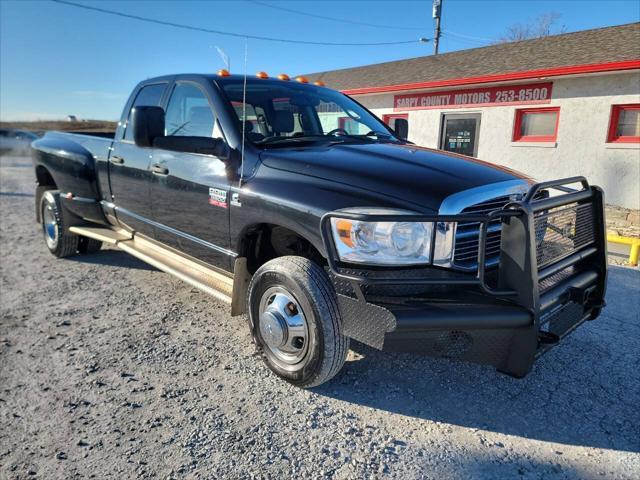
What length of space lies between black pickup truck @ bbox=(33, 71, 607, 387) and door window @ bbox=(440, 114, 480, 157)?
8836mm

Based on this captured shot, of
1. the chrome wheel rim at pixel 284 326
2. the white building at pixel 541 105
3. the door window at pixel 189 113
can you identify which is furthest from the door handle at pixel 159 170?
the white building at pixel 541 105

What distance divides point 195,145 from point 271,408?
1772 millimetres

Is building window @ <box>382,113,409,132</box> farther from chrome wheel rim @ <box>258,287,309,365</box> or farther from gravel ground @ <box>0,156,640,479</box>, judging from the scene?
chrome wheel rim @ <box>258,287,309,365</box>

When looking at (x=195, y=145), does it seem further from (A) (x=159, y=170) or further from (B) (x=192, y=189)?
(A) (x=159, y=170)

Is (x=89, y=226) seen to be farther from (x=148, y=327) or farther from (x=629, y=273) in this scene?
(x=629, y=273)

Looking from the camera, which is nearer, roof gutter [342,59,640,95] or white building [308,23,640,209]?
roof gutter [342,59,640,95]

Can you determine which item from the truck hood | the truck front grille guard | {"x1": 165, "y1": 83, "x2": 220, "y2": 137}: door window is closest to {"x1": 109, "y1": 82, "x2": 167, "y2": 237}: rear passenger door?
{"x1": 165, "y1": 83, "x2": 220, "y2": 137}: door window

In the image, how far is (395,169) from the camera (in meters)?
2.73

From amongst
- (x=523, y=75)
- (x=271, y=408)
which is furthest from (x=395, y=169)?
(x=523, y=75)

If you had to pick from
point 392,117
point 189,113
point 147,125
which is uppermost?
point 392,117

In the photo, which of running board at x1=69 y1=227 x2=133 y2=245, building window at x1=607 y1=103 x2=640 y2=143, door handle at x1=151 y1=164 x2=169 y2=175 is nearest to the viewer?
door handle at x1=151 y1=164 x2=169 y2=175

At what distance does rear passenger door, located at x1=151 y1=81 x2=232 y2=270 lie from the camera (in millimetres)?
3338

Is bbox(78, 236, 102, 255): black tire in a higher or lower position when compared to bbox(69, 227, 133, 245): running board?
lower

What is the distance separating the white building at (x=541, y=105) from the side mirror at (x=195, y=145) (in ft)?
28.7
